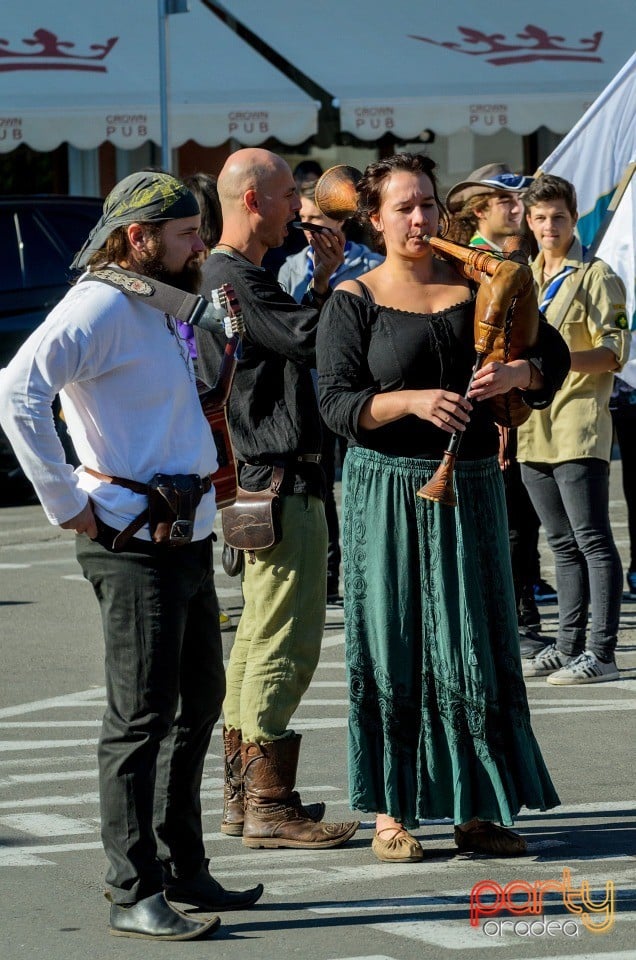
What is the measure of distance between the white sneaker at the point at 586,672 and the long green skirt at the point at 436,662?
2.27 meters

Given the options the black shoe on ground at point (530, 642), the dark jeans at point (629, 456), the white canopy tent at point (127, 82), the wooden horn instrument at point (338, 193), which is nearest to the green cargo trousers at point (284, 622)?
the wooden horn instrument at point (338, 193)

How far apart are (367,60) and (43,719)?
1132 cm

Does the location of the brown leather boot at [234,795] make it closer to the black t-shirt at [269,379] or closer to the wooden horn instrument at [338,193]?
the black t-shirt at [269,379]

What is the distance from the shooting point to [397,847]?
522cm

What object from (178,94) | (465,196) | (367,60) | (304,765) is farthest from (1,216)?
(304,765)

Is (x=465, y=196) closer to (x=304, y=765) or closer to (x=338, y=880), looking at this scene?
(x=304, y=765)

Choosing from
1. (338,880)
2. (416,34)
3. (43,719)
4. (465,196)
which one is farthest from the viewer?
(416,34)

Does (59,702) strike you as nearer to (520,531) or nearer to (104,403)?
(520,531)

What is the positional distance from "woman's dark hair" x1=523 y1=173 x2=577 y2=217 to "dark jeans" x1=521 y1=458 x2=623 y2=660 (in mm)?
1094

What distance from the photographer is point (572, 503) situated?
761 cm

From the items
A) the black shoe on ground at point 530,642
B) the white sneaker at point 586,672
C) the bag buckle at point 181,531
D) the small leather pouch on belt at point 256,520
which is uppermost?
the bag buckle at point 181,531

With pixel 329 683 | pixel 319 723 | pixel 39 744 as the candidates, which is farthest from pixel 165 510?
pixel 329 683

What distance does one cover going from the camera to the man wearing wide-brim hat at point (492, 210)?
26.5ft

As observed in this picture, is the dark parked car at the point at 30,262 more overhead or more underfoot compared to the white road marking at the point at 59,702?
more overhead
